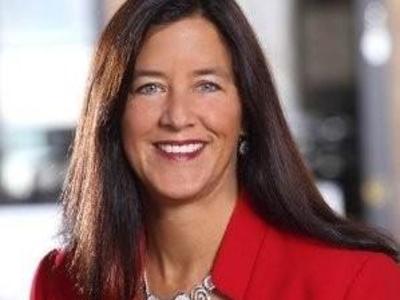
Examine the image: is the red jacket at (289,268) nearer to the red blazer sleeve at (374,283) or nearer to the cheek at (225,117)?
the red blazer sleeve at (374,283)

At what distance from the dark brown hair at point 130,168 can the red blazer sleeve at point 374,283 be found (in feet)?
0.16

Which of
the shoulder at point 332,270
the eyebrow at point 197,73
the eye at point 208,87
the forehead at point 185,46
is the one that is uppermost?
the forehead at point 185,46

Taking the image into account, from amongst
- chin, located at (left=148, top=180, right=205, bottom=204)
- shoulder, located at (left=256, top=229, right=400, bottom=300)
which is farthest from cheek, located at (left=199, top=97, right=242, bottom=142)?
shoulder, located at (left=256, top=229, right=400, bottom=300)

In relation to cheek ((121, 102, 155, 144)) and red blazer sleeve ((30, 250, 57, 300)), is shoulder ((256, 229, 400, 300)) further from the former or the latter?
red blazer sleeve ((30, 250, 57, 300))

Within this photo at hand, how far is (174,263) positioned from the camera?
234cm

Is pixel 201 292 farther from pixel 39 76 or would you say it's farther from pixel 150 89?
pixel 39 76

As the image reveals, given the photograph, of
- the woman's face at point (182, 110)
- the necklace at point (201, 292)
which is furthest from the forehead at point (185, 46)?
the necklace at point (201, 292)

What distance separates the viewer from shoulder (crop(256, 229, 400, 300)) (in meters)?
2.09

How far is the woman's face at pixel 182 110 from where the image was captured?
7.07 feet

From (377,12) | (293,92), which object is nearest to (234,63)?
(377,12)

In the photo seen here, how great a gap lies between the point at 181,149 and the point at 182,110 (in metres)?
0.08

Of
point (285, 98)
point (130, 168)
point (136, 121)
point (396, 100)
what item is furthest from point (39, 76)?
point (136, 121)

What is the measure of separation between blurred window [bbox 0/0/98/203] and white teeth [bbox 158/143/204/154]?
3.49 metres

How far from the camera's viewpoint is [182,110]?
84.4 inches
